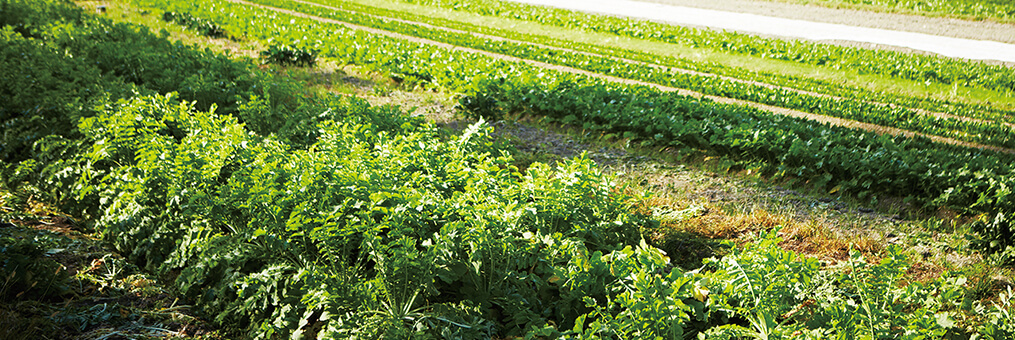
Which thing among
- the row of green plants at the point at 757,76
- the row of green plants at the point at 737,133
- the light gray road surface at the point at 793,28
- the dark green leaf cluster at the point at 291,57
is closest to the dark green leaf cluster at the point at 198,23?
the dark green leaf cluster at the point at 291,57

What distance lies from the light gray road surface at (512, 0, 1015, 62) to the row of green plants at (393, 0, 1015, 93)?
6.61 feet

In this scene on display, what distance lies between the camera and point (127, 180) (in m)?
4.89

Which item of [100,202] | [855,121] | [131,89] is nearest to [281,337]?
[100,202]

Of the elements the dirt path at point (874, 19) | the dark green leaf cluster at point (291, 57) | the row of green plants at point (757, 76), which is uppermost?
the dark green leaf cluster at point (291, 57)

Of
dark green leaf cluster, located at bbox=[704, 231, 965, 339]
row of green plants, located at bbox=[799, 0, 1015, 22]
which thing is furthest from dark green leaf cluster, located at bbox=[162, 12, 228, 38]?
row of green plants, located at bbox=[799, 0, 1015, 22]

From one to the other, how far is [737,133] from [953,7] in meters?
23.1

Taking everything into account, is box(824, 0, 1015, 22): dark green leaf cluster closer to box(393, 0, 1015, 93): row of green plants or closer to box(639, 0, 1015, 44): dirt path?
box(639, 0, 1015, 44): dirt path

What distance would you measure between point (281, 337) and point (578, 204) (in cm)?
223

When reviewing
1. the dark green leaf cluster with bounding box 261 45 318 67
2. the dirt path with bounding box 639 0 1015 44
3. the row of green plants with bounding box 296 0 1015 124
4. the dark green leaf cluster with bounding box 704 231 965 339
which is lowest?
the row of green plants with bounding box 296 0 1015 124

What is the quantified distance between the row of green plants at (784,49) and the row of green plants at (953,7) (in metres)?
8.48

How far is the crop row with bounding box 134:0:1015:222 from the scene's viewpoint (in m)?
6.26

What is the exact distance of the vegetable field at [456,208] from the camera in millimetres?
3408

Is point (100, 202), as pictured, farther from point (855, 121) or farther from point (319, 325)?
point (855, 121)

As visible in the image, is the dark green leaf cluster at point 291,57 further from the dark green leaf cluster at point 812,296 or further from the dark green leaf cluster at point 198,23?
the dark green leaf cluster at point 812,296
